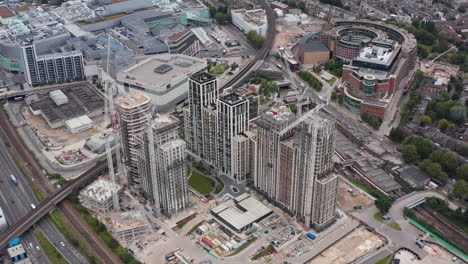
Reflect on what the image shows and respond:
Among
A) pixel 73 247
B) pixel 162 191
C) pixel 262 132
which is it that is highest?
pixel 262 132

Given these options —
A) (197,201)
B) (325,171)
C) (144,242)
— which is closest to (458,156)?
(325,171)

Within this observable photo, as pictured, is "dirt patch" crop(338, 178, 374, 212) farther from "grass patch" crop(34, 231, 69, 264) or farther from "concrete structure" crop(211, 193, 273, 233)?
"grass patch" crop(34, 231, 69, 264)

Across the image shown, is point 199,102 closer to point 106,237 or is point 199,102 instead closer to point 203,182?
point 203,182

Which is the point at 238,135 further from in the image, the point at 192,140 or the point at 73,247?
the point at 73,247

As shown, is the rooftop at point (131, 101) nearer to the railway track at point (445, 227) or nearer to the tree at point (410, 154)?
the tree at point (410, 154)

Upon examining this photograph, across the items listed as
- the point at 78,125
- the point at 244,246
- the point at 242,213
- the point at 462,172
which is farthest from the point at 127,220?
the point at 462,172

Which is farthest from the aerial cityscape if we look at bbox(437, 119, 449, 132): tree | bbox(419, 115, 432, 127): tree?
bbox(437, 119, 449, 132): tree
